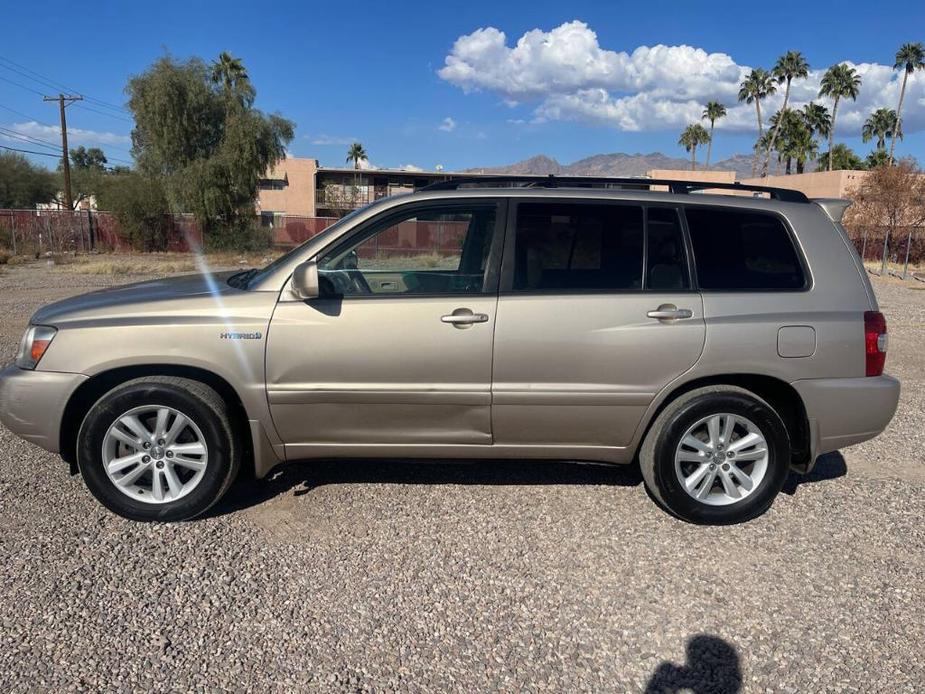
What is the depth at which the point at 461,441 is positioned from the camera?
3.92 meters

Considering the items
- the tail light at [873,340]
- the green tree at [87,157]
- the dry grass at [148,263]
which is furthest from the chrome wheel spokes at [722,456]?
the green tree at [87,157]

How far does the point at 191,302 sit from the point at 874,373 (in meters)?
3.83

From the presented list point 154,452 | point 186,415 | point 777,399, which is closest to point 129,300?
point 186,415

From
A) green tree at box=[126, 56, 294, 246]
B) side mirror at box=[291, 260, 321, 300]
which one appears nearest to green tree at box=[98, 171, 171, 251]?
green tree at box=[126, 56, 294, 246]

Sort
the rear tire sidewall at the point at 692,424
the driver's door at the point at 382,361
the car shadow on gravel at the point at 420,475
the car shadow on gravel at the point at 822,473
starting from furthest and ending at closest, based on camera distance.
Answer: the car shadow on gravel at the point at 822,473 < the car shadow on gravel at the point at 420,475 < the rear tire sidewall at the point at 692,424 < the driver's door at the point at 382,361

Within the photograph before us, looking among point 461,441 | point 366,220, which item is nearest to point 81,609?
point 461,441

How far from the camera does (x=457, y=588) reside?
10.7 ft

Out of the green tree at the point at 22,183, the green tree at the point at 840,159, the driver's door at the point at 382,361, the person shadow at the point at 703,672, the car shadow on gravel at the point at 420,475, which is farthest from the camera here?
the green tree at the point at 840,159

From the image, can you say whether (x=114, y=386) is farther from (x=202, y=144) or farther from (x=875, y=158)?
(x=875, y=158)

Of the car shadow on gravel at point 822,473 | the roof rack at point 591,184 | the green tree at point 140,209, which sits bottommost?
the car shadow on gravel at point 822,473

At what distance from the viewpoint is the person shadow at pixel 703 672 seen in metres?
2.62

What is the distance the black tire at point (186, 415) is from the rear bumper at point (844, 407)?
317 cm

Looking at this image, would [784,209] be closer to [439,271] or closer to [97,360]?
[439,271]

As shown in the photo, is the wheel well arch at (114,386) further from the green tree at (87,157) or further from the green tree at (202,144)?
the green tree at (87,157)
